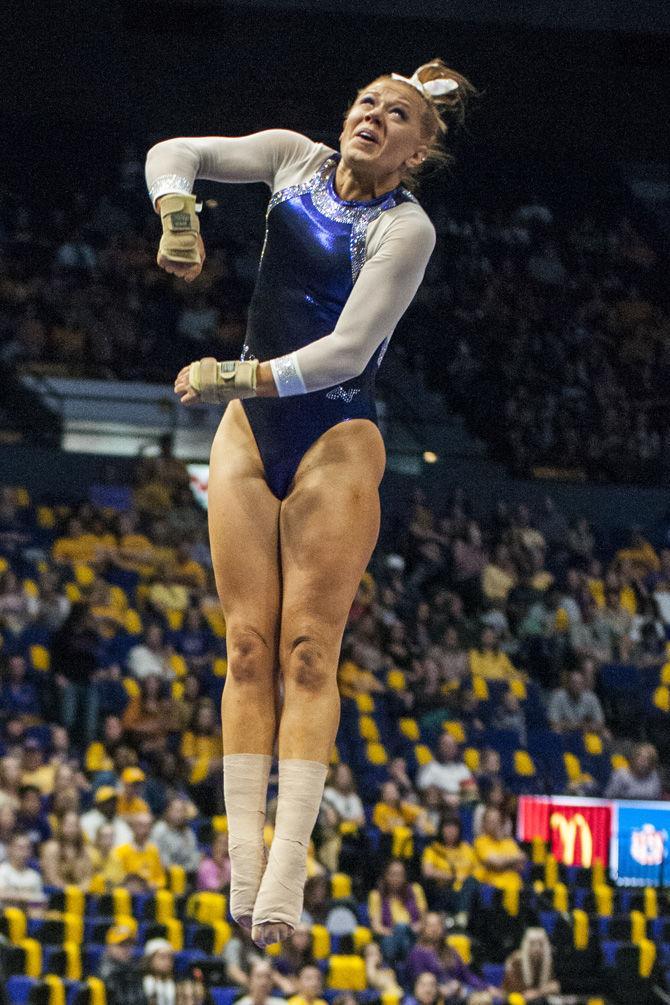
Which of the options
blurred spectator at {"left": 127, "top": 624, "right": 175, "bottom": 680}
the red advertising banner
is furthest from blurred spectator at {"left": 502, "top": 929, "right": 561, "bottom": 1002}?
blurred spectator at {"left": 127, "top": 624, "right": 175, "bottom": 680}

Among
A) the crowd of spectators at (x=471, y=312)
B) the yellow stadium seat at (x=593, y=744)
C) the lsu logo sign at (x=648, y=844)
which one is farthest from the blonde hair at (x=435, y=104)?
the crowd of spectators at (x=471, y=312)

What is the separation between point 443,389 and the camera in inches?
654

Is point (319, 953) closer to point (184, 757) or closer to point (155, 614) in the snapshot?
point (184, 757)

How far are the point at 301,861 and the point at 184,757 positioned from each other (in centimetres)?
729

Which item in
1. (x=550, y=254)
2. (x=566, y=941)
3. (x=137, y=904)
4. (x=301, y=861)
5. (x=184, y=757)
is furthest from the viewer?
(x=550, y=254)

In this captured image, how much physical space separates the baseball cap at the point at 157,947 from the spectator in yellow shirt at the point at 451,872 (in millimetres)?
1971

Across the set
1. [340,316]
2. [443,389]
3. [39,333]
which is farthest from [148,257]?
[340,316]

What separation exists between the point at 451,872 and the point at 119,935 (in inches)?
97.4

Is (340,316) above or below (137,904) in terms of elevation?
above

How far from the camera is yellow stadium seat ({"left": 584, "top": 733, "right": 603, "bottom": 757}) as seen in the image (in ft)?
41.7

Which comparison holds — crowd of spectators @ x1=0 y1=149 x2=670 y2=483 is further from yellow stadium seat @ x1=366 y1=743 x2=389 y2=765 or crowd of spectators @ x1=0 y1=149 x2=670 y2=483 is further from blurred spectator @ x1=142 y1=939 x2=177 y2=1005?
blurred spectator @ x1=142 y1=939 x2=177 y2=1005

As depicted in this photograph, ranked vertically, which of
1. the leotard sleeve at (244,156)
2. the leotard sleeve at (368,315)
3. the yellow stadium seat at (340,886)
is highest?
the leotard sleeve at (244,156)

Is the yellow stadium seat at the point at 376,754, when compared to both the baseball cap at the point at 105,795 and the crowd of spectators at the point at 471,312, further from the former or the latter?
the crowd of spectators at the point at 471,312

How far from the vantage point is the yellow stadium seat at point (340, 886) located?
1012cm
